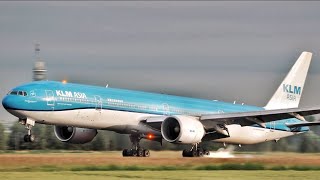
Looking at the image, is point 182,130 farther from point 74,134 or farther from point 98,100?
point 74,134

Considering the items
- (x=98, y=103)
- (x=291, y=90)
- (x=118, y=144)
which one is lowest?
(x=118, y=144)

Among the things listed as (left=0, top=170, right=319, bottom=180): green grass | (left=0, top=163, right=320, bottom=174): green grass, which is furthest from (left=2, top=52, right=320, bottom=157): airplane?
(left=0, top=170, right=319, bottom=180): green grass

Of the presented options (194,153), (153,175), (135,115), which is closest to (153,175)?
(153,175)

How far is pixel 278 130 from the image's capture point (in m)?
61.2

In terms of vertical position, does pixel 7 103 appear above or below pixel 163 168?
above

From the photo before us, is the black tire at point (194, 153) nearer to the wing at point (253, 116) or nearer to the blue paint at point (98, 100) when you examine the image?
the wing at point (253, 116)

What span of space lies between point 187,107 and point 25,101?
555 inches

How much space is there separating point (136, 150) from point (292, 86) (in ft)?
62.4

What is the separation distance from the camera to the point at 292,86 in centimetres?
6538

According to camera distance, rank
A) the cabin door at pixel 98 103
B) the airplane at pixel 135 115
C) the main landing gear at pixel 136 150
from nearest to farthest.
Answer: the airplane at pixel 135 115, the cabin door at pixel 98 103, the main landing gear at pixel 136 150

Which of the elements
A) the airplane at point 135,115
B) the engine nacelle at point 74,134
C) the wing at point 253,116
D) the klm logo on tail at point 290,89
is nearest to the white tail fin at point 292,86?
the klm logo on tail at point 290,89

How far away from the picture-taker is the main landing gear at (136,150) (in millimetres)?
52031

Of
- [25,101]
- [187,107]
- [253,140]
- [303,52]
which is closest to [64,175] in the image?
[25,101]

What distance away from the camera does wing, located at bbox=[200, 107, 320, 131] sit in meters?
50.9
